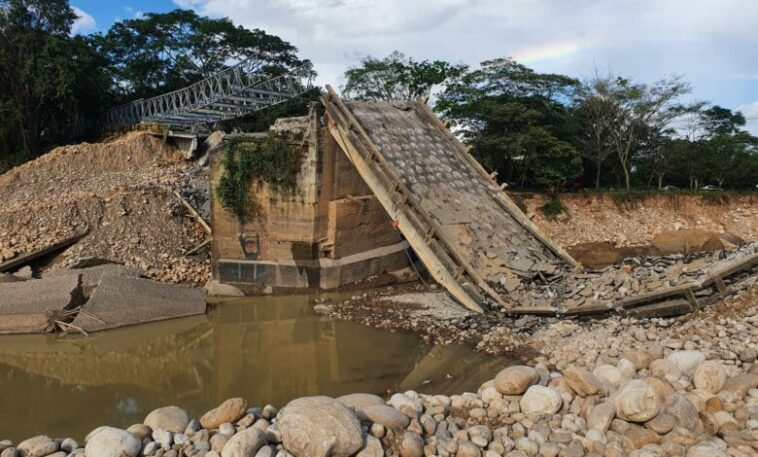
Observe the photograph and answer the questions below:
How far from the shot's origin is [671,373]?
673 cm

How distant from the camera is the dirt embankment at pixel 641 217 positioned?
21.8 m

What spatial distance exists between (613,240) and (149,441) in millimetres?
19982

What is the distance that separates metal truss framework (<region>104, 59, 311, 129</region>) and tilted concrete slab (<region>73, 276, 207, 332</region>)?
1276 cm

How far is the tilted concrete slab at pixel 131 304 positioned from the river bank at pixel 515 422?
5.90 metres

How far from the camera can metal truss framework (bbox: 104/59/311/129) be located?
76.5 feet

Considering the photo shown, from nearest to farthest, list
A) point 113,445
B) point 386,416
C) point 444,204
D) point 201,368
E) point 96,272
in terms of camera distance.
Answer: point 113,445 → point 386,416 → point 201,368 → point 444,204 → point 96,272

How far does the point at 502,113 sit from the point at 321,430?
1911 centimetres

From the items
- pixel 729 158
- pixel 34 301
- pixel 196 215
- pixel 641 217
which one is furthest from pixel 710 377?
pixel 729 158

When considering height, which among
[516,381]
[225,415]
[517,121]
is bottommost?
[225,415]

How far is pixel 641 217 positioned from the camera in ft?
75.5

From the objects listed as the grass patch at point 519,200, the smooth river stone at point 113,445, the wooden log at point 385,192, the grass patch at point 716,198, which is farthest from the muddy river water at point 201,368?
the grass patch at point 716,198

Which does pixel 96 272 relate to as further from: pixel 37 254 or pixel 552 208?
pixel 552 208

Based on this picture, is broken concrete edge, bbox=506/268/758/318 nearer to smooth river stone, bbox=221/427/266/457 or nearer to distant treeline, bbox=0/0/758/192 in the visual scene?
Answer: smooth river stone, bbox=221/427/266/457

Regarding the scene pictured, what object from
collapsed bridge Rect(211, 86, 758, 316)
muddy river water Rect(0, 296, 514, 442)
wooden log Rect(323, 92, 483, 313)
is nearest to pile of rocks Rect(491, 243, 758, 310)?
collapsed bridge Rect(211, 86, 758, 316)
